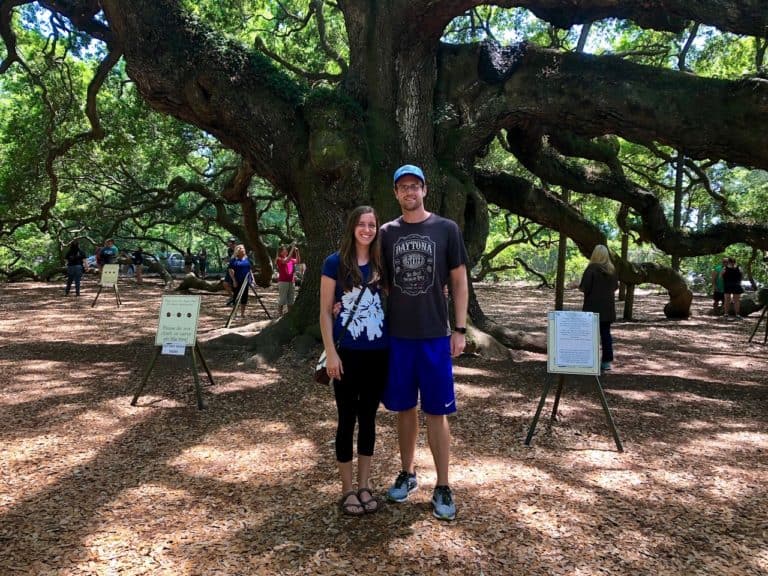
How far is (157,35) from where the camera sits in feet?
21.9

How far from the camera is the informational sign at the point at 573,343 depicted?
4094 mm

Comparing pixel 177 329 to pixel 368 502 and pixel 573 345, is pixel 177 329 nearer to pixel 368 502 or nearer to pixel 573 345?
pixel 368 502

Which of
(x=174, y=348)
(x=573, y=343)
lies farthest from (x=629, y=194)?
(x=174, y=348)

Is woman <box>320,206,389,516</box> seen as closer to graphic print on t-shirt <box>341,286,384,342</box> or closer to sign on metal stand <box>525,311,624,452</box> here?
graphic print on t-shirt <box>341,286,384,342</box>

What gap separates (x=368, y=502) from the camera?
2906 mm

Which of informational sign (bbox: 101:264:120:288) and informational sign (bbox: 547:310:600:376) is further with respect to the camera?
informational sign (bbox: 101:264:120:288)

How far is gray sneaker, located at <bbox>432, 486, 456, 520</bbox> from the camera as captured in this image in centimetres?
283

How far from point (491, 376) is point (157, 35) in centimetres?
594

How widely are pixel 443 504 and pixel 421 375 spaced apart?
71 cm

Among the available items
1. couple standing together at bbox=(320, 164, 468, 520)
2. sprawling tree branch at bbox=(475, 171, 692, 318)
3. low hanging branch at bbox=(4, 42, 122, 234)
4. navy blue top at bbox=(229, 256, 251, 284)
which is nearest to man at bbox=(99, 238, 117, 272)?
low hanging branch at bbox=(4, 42, 122, 234)

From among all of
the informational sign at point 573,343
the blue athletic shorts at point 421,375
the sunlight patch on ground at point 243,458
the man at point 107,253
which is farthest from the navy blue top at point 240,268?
the blue athletic shorts at point 421,375

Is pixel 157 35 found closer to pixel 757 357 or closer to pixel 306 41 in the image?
pixel 306 41

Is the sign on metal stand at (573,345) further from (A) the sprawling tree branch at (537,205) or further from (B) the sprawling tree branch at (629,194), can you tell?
(A) the sprawling tree branch at (537,205)

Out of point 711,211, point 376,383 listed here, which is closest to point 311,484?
point 376,383
